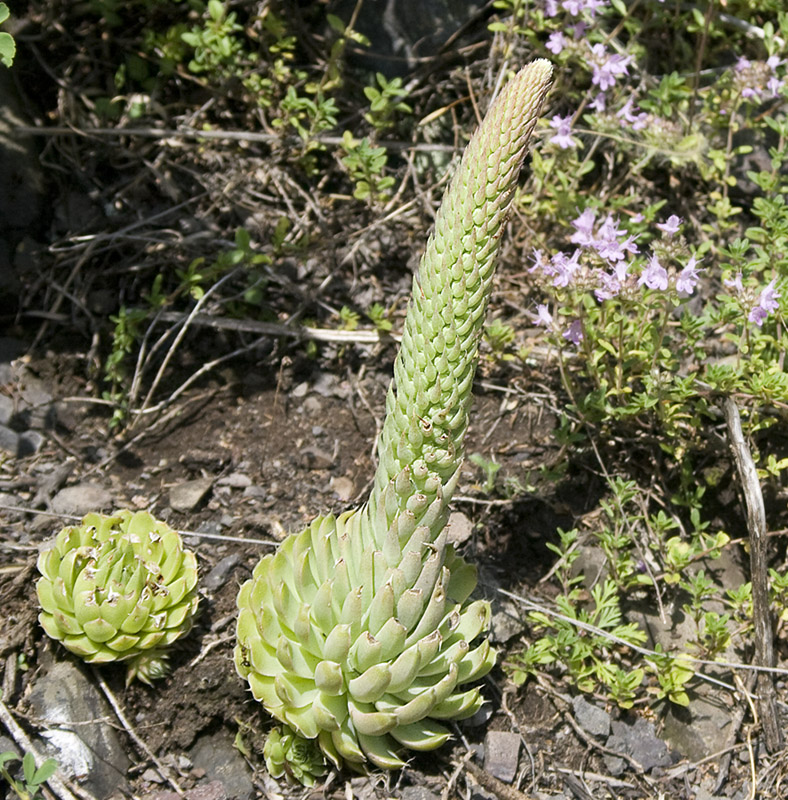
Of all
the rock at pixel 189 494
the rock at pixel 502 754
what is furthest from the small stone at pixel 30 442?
the rock at pixel 502 754

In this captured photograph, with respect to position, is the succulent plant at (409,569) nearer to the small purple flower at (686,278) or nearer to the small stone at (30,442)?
the small purple flower at (686,278)

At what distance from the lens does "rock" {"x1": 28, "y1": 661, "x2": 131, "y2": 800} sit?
2.83m

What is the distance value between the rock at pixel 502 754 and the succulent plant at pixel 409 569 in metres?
0.19

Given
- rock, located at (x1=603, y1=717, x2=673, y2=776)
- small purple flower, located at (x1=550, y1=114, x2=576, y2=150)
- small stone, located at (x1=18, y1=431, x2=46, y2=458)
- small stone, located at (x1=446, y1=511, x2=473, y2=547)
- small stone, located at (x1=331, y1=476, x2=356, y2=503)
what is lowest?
rock, located at (x1=603, y1=717, x2=673, y2=776)

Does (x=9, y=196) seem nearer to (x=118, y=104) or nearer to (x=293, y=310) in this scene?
(x=118, y=104)

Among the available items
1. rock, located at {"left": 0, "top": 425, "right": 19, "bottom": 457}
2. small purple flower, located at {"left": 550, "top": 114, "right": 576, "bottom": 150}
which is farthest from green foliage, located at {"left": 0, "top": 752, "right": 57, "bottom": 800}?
small purple flower, located at {"left": 550, "top": 114, "right": 576, "bottom": 150}

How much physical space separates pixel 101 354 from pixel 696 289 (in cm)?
280

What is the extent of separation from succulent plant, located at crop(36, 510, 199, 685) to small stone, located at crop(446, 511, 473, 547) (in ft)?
3.39

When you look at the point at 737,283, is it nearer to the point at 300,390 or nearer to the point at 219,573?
the point at 300,390

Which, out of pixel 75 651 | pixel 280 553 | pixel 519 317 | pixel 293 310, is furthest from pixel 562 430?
pixel 75 651

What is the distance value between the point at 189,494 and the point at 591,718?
179cm

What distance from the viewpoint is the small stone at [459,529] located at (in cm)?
360

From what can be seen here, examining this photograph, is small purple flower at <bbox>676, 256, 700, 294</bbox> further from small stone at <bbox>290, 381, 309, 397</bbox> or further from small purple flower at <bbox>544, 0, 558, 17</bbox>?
small stone at <bbox>290, 381, 309, 397</bbox>

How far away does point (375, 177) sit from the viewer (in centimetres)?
452
